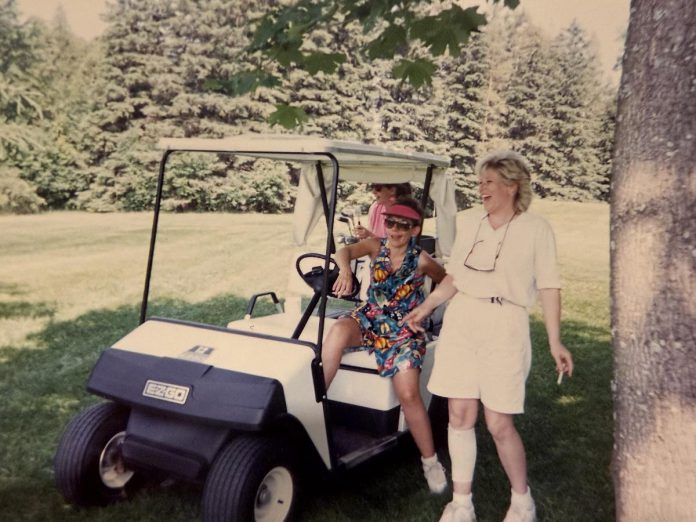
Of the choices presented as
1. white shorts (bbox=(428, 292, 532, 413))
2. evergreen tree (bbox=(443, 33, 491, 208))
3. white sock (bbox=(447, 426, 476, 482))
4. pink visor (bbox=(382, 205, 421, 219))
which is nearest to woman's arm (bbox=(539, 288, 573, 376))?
white shorts (bbox=(428, 292, 532, 413))

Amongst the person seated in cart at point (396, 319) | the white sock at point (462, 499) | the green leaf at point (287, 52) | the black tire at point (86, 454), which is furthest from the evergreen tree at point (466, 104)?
the black tire at point (86, 454)

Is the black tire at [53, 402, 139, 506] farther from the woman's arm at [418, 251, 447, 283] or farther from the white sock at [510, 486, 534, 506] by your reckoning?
the white sock at [510, 486, 534, 506]

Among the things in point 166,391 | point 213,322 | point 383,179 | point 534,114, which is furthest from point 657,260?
point 534,114

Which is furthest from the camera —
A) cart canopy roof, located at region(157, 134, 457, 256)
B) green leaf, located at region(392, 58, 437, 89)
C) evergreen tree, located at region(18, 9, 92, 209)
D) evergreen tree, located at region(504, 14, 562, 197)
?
evergreen tree, located at region(504, 14, 562, 197)

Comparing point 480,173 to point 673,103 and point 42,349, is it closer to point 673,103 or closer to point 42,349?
point 673,103

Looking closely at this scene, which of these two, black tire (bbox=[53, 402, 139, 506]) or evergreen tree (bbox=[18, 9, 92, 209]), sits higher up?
evergreen tree (bbox=[18, 9, 92, 209])

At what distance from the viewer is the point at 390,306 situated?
11.8ft

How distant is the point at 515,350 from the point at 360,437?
1.00 metres

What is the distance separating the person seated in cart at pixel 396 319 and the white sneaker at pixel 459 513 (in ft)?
1.33

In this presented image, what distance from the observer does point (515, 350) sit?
113 inches

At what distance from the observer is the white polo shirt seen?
9.32ft

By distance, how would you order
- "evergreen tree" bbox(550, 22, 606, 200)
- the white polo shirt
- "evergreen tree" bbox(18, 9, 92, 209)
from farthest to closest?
"evergreen tree" bbox(550, 22, 606, 200) → "evergreen tree" bbox(18, 9, 92, 209) → the white polo shirt

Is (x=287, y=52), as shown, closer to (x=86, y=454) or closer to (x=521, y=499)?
(x=86, y=454)

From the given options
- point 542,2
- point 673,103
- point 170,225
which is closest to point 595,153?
point 542,2
